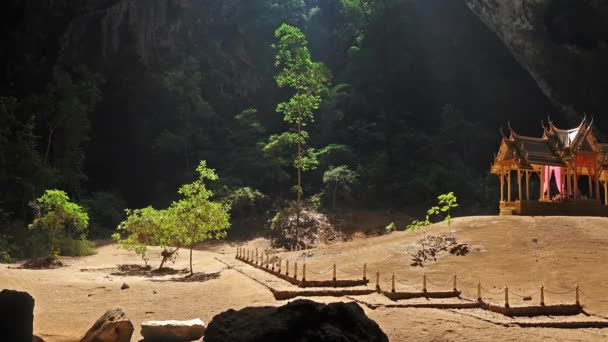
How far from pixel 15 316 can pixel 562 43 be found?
33318 millimetres

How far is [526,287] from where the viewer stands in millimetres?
12969

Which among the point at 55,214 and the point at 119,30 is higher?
the point at 119,30

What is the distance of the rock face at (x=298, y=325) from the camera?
16.0 feet

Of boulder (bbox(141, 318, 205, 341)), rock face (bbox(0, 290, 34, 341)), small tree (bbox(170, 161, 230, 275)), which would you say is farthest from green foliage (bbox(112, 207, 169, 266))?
rock face (bbox(0, 290, 34, 341))

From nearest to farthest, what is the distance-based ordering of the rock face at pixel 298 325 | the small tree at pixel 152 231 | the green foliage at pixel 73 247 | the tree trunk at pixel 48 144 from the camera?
1. the rock face at pixel 298 325
2. the small tree at pixel 152 231
3. the green foliage at pixel 73 247
4. the tree trunk at pixel 48 144

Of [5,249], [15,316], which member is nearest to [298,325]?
[15,316]

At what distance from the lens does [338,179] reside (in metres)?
32.0

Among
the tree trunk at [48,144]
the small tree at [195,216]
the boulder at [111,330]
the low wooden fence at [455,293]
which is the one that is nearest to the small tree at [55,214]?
the small tree at [195,216]

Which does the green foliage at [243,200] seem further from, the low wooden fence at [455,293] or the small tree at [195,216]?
the low wooden fence at [455,293]

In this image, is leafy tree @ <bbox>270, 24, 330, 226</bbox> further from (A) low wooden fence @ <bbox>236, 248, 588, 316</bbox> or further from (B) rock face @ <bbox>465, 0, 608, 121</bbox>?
(A) low wooden fence @ <bbox>236, 248, 588, 316</bbox>

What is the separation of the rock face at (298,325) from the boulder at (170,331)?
12.1ft

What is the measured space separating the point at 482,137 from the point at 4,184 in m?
31.7

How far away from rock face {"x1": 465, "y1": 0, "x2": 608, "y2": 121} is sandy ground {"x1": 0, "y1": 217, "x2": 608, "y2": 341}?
17969 millimetres

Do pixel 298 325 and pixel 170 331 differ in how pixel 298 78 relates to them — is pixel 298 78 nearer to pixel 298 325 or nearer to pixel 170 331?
pixel 170 331
